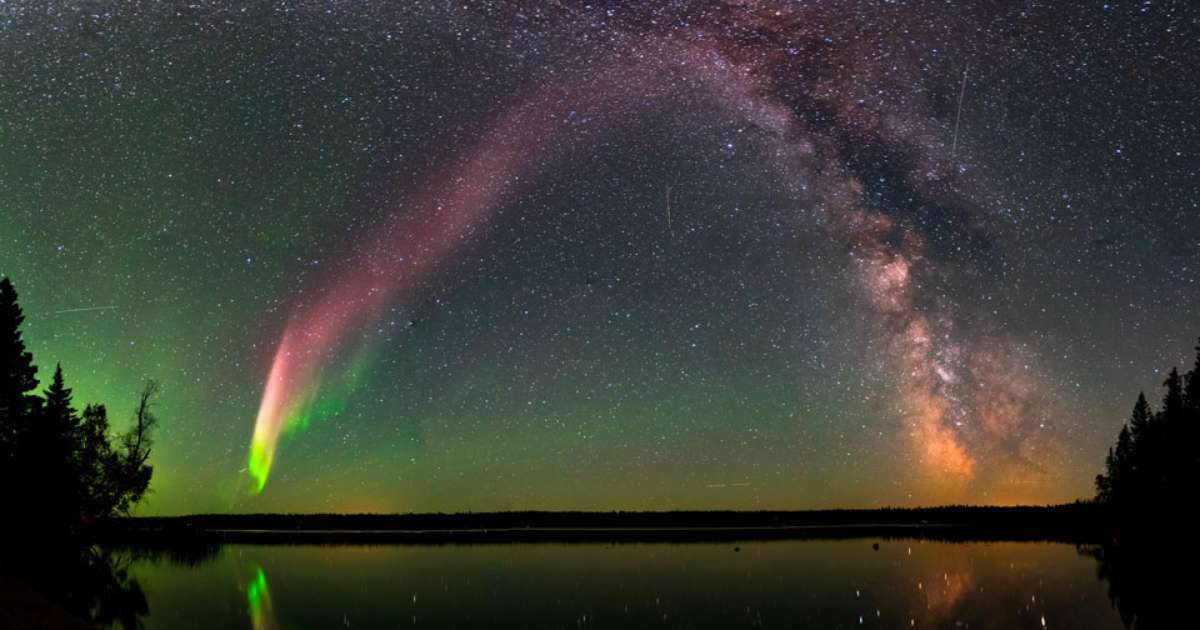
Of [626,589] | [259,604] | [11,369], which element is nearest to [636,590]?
[626,589]

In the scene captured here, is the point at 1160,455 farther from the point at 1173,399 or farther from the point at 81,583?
the point at 81,583

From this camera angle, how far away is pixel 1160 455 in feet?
232

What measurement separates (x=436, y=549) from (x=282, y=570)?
23069 millimetres

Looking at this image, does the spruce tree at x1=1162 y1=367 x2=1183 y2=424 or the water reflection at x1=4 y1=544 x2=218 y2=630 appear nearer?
the water reflection at x1=4 y1=544 x2=218 y2=630

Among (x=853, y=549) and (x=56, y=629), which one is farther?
(x=853, y=549)

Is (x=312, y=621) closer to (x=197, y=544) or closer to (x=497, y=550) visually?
(x=497, y=550)

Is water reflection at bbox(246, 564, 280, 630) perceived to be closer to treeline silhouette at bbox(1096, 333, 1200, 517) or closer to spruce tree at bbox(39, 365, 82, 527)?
spruce tree at bbox(39, 365, 82, 527)

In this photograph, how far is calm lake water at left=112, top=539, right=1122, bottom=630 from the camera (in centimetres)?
2656

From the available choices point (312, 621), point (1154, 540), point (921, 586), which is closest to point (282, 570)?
point (312, 621)

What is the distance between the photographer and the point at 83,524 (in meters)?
52.8

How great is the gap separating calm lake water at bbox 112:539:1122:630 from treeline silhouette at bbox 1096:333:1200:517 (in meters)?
10.7

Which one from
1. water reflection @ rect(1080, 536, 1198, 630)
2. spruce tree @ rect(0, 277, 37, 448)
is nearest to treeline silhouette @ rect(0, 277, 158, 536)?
spruce tree @ rect(0, 277, 37, 448)

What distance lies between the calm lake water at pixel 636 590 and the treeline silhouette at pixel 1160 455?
34.9ft

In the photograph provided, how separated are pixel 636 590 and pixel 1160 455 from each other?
173 ft
